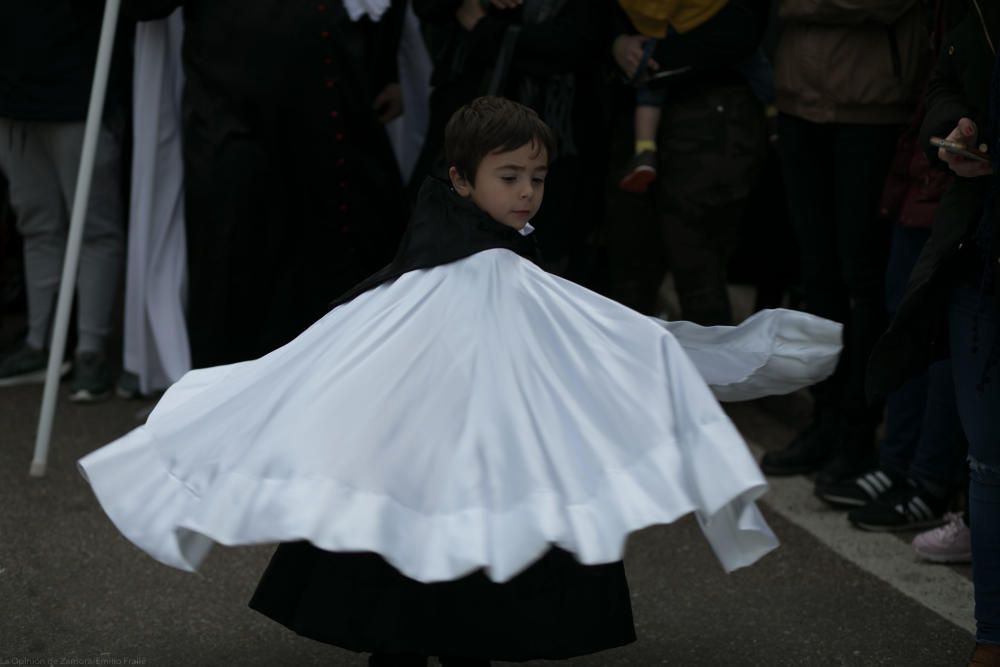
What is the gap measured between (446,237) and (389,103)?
2708 millimetres

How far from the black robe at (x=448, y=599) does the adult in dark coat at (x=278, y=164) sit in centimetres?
235

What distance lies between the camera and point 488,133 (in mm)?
3148

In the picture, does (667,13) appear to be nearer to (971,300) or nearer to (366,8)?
(366,8)

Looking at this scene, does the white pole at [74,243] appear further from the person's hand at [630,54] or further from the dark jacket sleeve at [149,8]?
the person's hand at [630,54]

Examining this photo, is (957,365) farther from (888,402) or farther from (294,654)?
(294,654)

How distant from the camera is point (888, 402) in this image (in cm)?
489

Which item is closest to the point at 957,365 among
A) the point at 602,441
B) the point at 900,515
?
the point at 602,441

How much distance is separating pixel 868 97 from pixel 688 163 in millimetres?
668

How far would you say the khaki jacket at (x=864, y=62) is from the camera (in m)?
4.70

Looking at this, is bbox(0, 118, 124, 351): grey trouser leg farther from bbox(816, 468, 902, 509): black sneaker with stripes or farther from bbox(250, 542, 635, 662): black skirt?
bbox(250, 542, 635, 662): black skirt

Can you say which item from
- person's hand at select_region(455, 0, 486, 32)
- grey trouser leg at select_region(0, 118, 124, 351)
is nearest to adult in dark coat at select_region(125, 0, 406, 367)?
person's hand at select_region(455, 0, 486, 32)

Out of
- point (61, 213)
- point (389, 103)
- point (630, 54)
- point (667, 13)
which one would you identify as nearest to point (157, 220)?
point (61, 213)

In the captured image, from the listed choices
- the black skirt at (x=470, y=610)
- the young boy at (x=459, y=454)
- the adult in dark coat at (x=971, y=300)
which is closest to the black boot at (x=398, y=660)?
the young boy at (x=459, y=454)

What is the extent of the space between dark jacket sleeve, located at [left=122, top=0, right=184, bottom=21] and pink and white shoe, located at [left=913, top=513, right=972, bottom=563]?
309 centimetres
